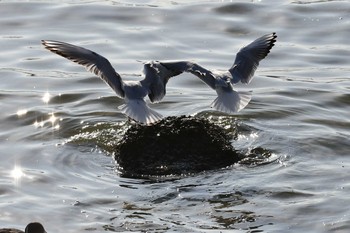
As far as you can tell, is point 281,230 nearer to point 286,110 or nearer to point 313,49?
point 286,110

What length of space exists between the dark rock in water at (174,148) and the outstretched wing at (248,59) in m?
0.93

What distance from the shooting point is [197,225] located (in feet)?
28.1

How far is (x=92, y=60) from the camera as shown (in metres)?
11.2

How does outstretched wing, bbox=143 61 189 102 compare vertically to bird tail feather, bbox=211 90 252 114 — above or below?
above

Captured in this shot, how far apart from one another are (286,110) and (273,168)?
6.56 ft

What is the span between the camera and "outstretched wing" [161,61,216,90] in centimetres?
1118

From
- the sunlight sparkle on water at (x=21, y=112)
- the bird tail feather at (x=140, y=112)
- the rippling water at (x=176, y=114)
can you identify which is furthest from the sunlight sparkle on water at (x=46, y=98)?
the bird tail feather at (x=140, y=112)

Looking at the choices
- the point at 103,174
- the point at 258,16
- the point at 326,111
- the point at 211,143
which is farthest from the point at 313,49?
the point at 103,174

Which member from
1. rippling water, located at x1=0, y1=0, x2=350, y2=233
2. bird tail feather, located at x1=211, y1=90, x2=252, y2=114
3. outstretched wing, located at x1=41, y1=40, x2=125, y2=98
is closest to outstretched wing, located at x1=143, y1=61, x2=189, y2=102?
outstretched wing, located at x1=41, y1=40, x2=125, y2=98

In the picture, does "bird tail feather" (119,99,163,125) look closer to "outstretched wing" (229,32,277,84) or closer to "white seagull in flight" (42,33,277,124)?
"white seagull in flight" (42,33,277,124)

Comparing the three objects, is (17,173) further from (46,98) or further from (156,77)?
(46,98)

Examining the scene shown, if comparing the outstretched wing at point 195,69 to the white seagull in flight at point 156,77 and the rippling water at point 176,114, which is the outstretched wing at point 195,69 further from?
the rippling water at point 176,114

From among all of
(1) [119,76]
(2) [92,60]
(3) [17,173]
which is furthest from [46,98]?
(3) [17,173]

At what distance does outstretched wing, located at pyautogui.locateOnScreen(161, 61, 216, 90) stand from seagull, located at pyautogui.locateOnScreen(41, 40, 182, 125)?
0.17ft
